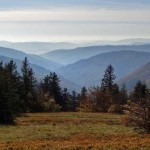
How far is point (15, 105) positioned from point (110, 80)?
7555 centimetres

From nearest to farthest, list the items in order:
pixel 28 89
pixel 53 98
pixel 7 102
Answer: pixel 7 102, pixel 28 89, pixel 53 98

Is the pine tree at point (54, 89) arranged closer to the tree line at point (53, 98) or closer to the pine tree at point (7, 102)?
the tree line at point (53, 98)

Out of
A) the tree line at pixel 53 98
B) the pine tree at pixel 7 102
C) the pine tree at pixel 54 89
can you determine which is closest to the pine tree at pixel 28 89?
the tree line at pixel 53 98

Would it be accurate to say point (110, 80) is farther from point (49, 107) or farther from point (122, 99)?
point (49, 107)

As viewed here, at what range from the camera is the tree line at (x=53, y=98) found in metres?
→ 33.9

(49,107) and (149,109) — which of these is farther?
(49,107)

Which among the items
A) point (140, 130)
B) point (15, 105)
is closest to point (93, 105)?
point (15, 105)

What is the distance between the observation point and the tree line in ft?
111

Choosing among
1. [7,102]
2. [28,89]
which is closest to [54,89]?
[28,89]

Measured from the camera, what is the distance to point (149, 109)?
3359cm

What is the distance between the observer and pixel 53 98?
110875 mm

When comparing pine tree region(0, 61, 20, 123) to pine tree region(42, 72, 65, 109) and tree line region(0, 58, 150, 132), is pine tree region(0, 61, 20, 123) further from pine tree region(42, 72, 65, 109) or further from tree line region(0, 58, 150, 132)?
pine tree region(42, 72, 65, 109)

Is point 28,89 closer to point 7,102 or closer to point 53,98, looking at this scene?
point 53,98

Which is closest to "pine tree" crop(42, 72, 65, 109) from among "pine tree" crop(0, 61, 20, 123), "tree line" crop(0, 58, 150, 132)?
"tree line" crop(0, 58, 150, 132)
